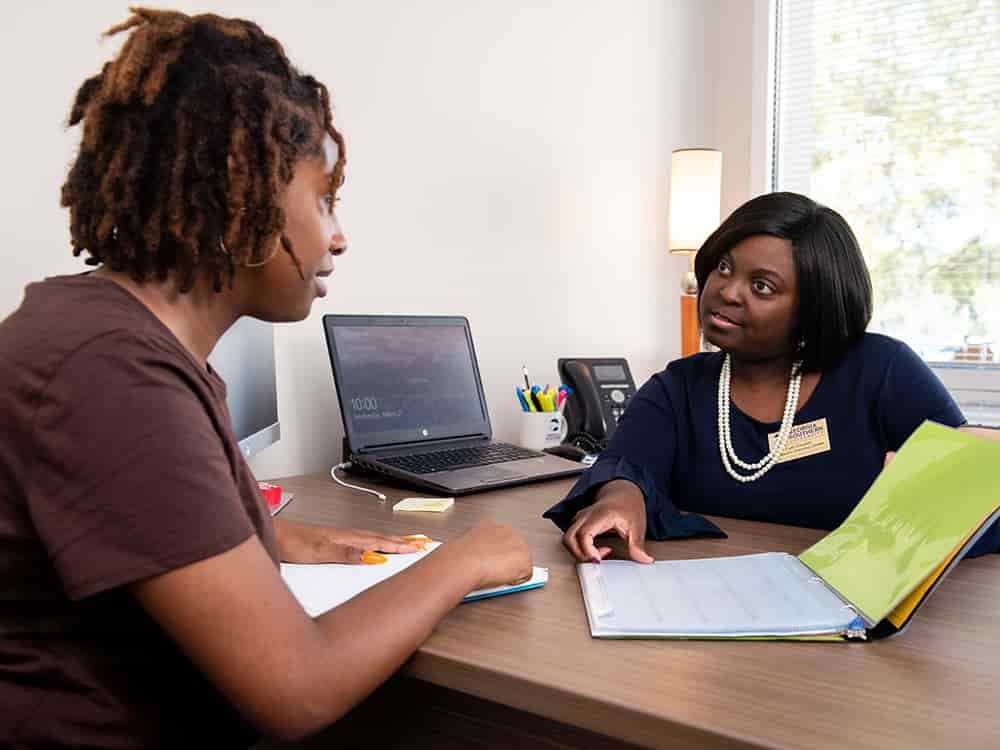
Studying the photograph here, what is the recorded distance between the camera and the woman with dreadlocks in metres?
0.60

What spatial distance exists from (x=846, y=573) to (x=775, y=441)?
46cm

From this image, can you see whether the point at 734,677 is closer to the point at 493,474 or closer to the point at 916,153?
the point at 493,474

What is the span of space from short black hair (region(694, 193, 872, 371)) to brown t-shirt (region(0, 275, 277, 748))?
37.6 inches

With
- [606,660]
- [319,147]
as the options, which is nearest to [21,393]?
[319,147]

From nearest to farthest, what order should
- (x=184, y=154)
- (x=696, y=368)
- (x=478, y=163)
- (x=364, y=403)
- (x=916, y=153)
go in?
(x=184, y=154) < (x=696, y=368) < (x=364, y=403) < (x=478, y=163) < (x=916, y=153)

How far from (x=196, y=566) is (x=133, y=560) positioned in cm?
4

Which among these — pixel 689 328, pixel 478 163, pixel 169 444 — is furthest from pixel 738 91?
pixel 169 444

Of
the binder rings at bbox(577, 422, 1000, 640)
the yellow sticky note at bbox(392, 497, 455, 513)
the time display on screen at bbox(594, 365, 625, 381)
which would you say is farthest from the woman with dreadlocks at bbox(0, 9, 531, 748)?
Answer: the time display on screen at bbox(594, 365, 625, 381)

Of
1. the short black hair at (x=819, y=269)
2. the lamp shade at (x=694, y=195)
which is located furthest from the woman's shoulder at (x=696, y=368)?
the lamp shade at (x=694, y=195)

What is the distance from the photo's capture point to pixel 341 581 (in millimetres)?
939

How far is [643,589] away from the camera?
0.93m

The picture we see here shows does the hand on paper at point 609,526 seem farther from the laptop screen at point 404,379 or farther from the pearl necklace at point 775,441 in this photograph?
the laptop screen at point 404,379

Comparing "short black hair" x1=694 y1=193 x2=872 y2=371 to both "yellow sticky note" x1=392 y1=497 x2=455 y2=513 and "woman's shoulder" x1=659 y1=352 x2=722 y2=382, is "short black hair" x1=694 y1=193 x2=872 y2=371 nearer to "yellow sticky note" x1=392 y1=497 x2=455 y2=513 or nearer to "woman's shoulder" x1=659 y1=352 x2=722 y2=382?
"woman's shoulder" x1=659 y1=352 x2=722 y2=382

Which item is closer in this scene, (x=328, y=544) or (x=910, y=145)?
(x=328, y=544)
